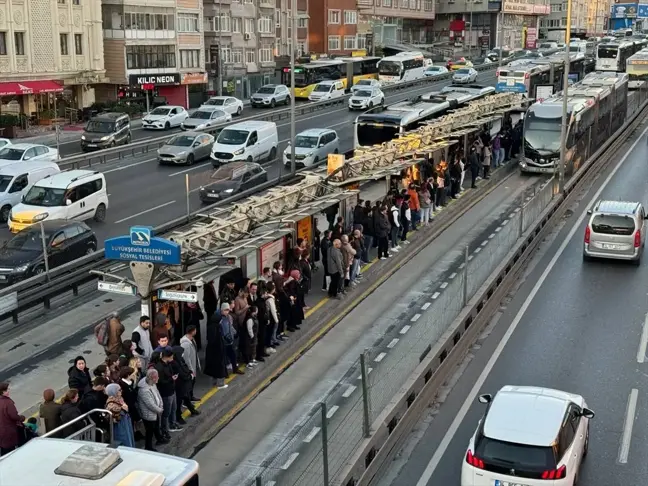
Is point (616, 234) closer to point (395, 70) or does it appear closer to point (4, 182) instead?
point (4, 182)

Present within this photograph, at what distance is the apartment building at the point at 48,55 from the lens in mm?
48562

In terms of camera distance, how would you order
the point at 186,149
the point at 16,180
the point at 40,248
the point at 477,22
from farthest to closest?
the point at 477,22, the point at 186,149, the point at 16,180, the point at 40,248

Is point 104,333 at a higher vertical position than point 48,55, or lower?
lower

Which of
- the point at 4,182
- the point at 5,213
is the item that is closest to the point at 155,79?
the point at 4,182

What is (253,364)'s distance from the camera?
601 inches

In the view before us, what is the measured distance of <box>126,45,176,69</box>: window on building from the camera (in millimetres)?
57531

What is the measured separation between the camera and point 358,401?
11719 mm

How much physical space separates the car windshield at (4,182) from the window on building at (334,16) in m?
61.7

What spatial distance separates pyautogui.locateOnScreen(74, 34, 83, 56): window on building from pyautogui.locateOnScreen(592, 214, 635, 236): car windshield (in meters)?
40.1

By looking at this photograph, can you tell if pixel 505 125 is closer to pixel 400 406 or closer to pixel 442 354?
pixel 442 354

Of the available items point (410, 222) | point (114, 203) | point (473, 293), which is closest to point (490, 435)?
point (473, 293)

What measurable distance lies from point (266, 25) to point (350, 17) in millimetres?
19829

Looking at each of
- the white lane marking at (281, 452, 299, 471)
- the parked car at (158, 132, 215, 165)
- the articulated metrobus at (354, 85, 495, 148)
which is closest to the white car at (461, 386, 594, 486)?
the white lane marking at (281, 452, 299, 471)

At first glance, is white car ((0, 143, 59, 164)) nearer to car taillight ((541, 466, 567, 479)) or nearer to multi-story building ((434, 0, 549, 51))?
car taillight ((541, 466, 567, 479))
